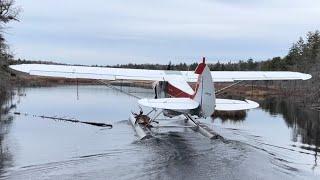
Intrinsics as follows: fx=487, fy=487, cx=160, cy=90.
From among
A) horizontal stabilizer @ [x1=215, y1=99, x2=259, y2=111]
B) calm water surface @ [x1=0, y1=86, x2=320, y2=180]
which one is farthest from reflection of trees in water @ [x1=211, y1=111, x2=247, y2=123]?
horizontal stabilizer @ [x1=215, y1=99, x2=259, y2=111]

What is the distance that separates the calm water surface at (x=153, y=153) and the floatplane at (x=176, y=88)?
0.69 meters

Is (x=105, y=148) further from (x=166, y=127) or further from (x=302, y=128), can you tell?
(x=302, y=128)

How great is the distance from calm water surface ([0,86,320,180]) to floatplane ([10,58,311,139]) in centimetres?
69

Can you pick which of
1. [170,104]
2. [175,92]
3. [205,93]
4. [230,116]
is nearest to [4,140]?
[170,104]

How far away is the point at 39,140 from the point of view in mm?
15539

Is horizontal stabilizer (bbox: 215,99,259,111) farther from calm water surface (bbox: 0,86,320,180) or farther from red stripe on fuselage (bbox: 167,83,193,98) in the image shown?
red stripe on fuselage (bbox: 167,83,193,98)

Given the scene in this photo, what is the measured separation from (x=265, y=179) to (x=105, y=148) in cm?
520

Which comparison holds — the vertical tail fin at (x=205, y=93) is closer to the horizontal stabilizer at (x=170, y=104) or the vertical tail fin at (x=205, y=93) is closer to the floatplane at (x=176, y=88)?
the floatplane at (x=176, y=88)

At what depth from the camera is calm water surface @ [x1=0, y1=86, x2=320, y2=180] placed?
1022 centimetres

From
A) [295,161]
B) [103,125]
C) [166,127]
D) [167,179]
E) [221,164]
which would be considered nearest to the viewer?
[167,179]

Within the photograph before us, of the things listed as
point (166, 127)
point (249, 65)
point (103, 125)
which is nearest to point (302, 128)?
point (166, 127)

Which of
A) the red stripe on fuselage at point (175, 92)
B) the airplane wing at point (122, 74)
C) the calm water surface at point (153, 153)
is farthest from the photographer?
the airplane wing at point (122, 74)

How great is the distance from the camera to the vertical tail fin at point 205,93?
14241 mm

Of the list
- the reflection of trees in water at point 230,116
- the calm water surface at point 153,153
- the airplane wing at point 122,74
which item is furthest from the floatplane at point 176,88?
the reflection of trees in water at point 230,116
